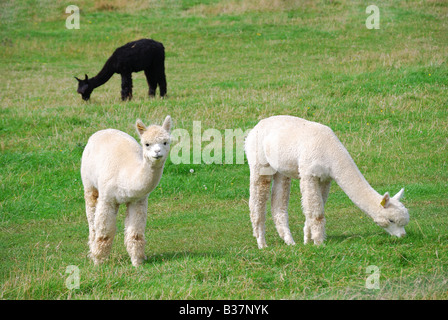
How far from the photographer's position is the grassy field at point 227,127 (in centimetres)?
620

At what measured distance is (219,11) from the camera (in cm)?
2714

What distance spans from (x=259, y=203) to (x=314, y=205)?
822mm

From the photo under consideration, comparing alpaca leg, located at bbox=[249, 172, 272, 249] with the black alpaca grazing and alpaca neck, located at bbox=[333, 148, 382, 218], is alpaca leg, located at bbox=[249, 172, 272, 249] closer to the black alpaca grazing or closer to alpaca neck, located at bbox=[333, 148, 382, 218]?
alpaca neck, located at bbox=[333, 148, 382, 218]

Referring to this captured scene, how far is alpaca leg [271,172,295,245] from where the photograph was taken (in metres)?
7.89

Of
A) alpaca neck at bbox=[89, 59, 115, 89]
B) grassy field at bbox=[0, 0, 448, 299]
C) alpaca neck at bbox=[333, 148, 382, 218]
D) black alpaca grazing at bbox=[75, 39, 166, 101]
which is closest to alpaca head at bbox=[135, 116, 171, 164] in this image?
grassy field at bbox=[0, 0, 448, 299]

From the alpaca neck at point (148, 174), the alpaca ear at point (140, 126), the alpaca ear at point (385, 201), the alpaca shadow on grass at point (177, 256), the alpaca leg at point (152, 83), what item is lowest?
the alpaca shadow on grass at point (177, 256)

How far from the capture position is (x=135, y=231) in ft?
22.9

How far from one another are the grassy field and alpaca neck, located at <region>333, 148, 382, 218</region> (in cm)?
44

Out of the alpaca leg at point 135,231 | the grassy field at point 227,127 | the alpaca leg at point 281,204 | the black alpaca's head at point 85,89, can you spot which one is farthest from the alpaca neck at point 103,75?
the alpaca leg at point 135,231

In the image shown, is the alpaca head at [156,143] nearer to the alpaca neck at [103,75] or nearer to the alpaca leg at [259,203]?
the alpaca leg at [259,203]

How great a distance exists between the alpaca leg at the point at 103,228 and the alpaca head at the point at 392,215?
302 centimetres

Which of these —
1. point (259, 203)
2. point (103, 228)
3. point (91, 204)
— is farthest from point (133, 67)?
point (103, 228)

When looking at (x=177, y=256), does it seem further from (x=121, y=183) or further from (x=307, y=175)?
(x=307, y=175)
